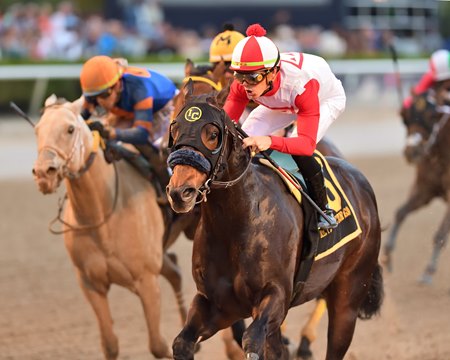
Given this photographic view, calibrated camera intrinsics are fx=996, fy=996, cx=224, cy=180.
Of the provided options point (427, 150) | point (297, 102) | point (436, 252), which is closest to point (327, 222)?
point (297, 102)

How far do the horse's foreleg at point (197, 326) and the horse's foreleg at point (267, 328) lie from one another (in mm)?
192

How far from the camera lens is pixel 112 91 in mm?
6148

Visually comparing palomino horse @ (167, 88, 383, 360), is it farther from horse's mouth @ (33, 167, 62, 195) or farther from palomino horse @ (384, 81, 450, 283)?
palomino horse @ (384, 81, 450, 283)

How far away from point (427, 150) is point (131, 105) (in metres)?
3.58

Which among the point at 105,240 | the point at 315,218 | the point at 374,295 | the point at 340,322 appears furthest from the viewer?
the point at 105,240

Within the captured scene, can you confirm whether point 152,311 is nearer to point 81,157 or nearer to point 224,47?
point 81,157

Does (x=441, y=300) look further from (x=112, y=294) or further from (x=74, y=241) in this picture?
(x=74, y=241)

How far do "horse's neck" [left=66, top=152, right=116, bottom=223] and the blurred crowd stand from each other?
956 cm

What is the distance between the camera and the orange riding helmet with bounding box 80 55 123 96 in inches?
237

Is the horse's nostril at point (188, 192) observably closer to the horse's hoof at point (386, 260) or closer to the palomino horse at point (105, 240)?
the palomino horse at point (105, 240)

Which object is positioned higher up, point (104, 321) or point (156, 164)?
point (156, 164)


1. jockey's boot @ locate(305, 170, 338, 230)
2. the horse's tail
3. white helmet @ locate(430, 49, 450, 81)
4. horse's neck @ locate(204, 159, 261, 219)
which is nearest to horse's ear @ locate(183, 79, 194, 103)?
horse's neck @ locate(204, 159, 261, 219)

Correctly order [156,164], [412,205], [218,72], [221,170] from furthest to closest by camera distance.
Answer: [412,205] → [156,164] → [218,72] → [221,170]

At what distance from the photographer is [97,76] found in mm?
6035
